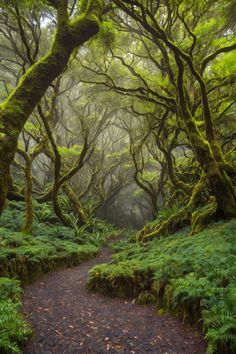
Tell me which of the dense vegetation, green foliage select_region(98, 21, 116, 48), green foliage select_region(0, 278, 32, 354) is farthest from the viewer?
green foliage select_region(98, 21, 116, 48)

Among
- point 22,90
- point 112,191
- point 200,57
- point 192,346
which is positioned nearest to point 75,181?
point 112,191

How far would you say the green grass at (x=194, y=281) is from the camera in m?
4.44

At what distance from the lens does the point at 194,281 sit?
216 inches

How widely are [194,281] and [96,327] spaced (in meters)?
1.96

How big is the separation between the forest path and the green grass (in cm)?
29

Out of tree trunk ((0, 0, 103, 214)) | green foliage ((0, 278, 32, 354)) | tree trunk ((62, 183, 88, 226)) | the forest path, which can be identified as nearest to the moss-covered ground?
green foliage ((0, 278, 32, 354))

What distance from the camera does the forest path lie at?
4609 mm

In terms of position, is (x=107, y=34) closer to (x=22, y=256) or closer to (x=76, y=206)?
(x=22, y=256)

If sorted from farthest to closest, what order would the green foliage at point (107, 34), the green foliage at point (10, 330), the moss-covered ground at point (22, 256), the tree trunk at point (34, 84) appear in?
1. the green foliage at point (107, 34)
2. the tree trunk at point (34, 84)
3. the moss-covered ground at point (22, 256)
4. the green foliage at point (10, 330)

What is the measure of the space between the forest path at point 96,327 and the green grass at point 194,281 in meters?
0.29

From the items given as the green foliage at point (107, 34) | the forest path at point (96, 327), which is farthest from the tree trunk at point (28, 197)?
the green foliage at point (107, 34)

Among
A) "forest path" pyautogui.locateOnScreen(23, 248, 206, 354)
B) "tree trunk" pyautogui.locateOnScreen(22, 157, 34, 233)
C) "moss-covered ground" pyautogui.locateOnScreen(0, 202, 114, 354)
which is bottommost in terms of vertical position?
"forest path" pyautogui.locateOnScreen(23, 248, 206, 354)

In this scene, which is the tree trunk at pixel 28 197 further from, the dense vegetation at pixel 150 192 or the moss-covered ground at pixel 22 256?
the moss-covered ground at pixel 22 256

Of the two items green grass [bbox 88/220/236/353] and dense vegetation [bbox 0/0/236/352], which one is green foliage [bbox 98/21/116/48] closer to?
dense vegetation [bbox 0/0/236/352]
